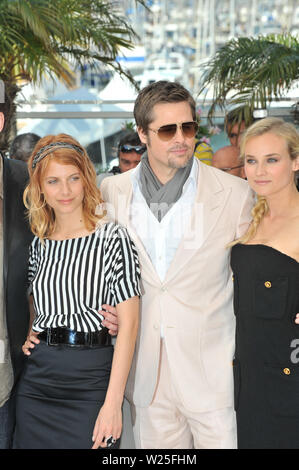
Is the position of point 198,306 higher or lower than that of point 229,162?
lower

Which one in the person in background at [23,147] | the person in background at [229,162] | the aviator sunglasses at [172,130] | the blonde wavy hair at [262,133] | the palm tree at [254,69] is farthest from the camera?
the palm tree at [254,69]

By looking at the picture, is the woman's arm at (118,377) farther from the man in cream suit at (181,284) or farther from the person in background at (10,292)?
the person in background at (10,292)

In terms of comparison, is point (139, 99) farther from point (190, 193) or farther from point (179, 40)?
point (179, 40)

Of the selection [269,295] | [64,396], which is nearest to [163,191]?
[269,295]

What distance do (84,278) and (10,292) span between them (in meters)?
0.30

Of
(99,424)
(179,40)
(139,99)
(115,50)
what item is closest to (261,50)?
(115,50)

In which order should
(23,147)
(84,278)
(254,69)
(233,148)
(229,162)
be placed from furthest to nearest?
(254,69) → (23,147) → (233,148) → (229,162) → (84,278)

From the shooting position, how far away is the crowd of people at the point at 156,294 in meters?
2.24

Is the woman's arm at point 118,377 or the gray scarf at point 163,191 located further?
the gray scarf at point 163,191

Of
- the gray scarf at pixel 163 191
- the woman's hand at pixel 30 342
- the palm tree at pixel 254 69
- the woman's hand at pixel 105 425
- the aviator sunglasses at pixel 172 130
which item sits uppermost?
the palm tree at pixel 254 69

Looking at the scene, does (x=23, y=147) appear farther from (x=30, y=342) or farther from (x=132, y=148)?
(x=30, y=342)

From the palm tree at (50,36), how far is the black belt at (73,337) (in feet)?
11.0

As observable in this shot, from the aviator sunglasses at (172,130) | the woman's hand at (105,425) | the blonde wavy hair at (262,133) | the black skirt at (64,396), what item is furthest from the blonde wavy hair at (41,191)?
the woman's hand at (105,425)

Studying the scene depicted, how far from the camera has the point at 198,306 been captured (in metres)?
2.44
